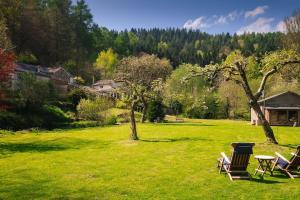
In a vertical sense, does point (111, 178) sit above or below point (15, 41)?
below

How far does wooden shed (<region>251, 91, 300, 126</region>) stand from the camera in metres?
48.7

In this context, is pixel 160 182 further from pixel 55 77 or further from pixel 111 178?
pixel 55 77

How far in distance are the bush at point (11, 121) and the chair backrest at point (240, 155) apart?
3156cm

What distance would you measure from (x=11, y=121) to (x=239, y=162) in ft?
108

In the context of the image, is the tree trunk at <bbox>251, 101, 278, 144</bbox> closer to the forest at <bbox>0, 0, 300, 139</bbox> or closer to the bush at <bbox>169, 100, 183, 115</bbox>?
the forest at <bbox>0, 0, 300, 139</bbox>

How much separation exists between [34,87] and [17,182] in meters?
36.0

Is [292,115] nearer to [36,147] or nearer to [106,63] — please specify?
[36,147]

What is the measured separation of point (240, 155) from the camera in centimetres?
1373

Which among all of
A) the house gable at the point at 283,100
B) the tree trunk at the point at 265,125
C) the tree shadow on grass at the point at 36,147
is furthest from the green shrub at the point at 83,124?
the tree trunk at the point at 265,125

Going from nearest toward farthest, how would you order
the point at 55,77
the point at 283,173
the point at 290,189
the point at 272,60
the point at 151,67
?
the point at 290,189 < the point at 283,173 < the point at 272,60 < the point at 55,77 < the point at 151,67

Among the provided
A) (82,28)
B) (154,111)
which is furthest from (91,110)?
(82,28)

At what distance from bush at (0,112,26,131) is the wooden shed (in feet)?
107

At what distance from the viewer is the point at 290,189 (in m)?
12.3

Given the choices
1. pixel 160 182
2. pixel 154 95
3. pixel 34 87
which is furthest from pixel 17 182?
pixel 34 87
